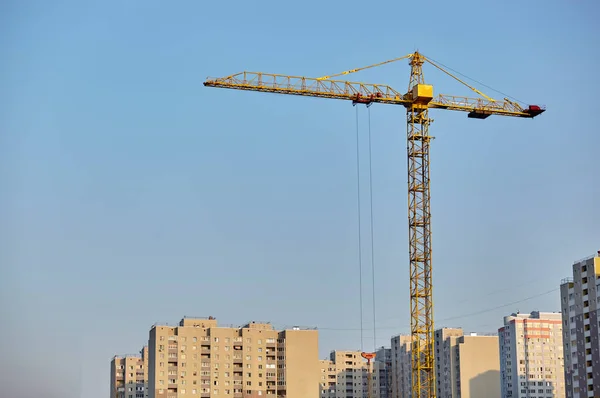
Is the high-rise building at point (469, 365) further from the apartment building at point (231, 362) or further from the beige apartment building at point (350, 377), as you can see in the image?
the apartment building at point (231, 362)

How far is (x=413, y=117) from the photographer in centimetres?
8231

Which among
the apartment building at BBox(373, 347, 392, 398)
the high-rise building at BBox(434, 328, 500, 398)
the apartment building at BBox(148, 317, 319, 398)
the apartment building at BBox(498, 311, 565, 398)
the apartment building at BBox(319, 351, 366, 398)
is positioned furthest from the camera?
the apartment building at BBox(373, 347, 392, 398)

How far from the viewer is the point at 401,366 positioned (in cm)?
15600

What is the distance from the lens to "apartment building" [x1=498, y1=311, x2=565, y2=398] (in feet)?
493

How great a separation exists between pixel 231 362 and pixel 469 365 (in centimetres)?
4066

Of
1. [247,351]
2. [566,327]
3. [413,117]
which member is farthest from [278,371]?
[413,117]

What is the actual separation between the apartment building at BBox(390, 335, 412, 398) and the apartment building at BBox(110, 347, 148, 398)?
121 feet

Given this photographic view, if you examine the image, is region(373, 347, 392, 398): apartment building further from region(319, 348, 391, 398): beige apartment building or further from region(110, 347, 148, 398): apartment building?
region(110, 347, 148, 398): apartment building

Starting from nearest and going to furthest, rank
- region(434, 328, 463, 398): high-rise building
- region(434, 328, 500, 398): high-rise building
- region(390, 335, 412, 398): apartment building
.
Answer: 1. region(434, 328, 500, 398): high-rise building
2. region(434, 328, 463, 398): high-rise building
3. region(390, 335, 412, 398): apartment building

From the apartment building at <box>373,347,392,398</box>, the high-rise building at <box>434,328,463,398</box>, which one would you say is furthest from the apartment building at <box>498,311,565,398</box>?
the apartment building at <box>373,347,392,398</box>

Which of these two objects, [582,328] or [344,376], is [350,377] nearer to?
[344,376]

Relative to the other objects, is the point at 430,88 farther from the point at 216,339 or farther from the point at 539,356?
the point at 539,356

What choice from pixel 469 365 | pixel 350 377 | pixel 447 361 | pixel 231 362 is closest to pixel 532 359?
pixel 469 365

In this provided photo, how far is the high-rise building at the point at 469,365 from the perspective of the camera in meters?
141
